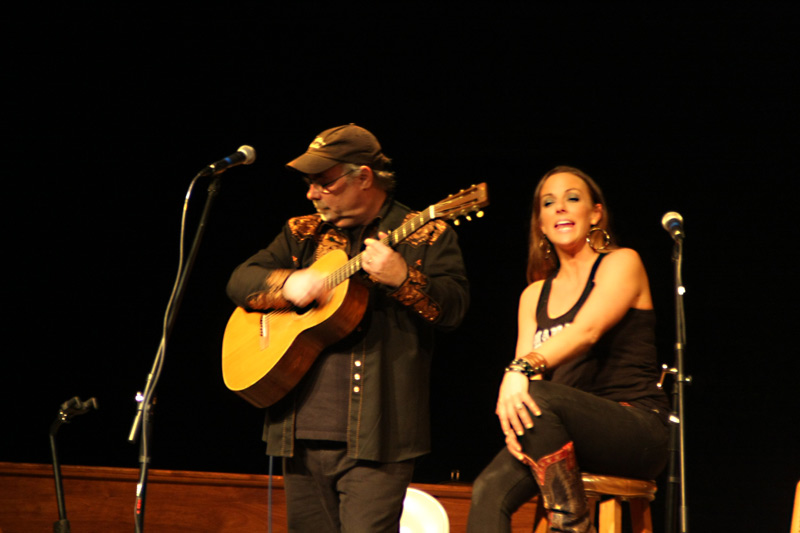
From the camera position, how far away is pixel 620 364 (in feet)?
8.55

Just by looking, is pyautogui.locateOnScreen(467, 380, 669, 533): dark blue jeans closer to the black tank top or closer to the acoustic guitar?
the black tank top

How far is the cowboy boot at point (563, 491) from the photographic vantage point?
2.21 meters

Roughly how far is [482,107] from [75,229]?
2510mm

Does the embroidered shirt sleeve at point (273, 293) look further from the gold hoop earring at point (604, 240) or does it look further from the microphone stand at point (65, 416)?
the gold hoop earring at point (604, 240)

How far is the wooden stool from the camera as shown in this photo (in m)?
2.36

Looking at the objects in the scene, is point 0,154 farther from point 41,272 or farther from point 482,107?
point 482,107

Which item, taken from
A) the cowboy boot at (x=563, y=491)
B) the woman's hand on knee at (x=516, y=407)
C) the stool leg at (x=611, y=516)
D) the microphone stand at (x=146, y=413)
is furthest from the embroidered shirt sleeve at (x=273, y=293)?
the stool leg at (x=611, y=516)

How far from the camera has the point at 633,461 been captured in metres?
2.37

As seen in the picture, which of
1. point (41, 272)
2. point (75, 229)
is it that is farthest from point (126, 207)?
point (41, 272)

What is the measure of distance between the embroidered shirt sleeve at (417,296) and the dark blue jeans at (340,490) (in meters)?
0.46

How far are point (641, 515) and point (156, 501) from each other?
2.21 meters

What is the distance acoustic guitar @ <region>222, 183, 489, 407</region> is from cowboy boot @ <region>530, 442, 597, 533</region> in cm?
71

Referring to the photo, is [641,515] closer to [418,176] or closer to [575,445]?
[575,445]

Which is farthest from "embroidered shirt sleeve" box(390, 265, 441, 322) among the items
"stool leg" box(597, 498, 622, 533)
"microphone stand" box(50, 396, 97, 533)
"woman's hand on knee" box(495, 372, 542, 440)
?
"microphone stand" box(50, 396, 97, 533)
